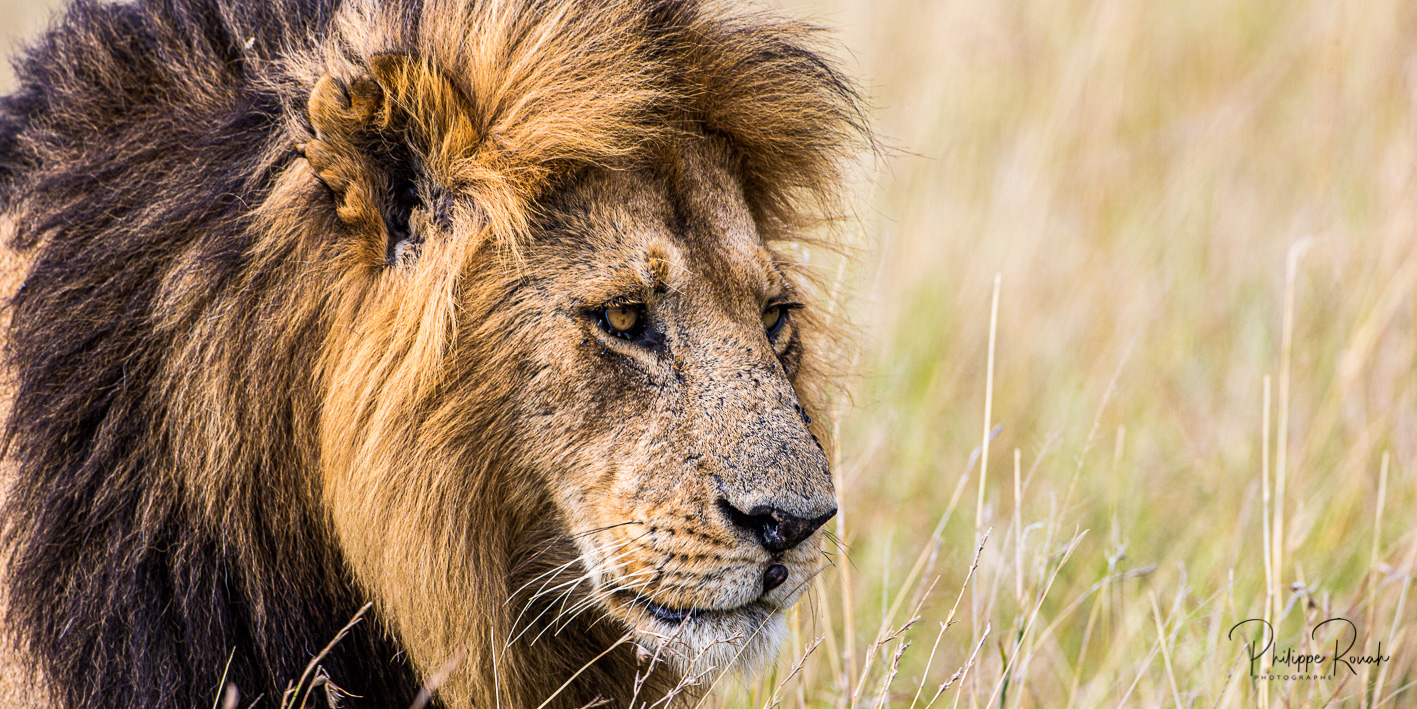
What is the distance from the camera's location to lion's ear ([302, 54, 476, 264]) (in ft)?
8.28

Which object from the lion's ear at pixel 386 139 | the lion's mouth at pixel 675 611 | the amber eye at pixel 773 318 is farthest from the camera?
the amber eye at pixel 773 318

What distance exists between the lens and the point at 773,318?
3160 mm

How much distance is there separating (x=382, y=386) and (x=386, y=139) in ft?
1.74

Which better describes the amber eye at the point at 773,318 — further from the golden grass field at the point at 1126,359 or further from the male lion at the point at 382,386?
the golden grass field at the point at 1126,359

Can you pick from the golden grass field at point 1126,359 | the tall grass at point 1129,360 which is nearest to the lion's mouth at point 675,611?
the golden grass field at point 1126,359

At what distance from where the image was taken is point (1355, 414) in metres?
5.41

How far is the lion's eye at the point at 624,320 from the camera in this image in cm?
271

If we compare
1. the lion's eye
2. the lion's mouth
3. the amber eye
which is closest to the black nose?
the lion's mouth

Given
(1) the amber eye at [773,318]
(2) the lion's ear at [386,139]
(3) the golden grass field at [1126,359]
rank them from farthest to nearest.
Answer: (3) the golden grass field at [1126,359] → (1) the amber eye at [773,318] → (2) the lion's ear at [386,139]

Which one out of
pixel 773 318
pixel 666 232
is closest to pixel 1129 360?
pixel 773 318

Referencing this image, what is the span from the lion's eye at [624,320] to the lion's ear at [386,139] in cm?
45

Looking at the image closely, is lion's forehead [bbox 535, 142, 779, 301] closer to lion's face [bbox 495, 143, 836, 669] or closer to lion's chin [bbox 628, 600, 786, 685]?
lion's face [bbox 495, 143, 836, 669]

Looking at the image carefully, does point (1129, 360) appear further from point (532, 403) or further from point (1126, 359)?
point (532, 403)

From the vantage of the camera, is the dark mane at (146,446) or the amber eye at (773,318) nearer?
the dark mane at (146,446)
